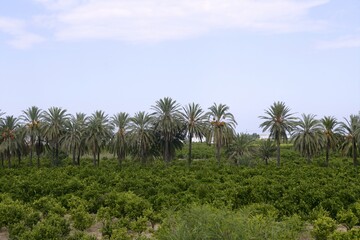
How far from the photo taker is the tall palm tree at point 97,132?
58031mm

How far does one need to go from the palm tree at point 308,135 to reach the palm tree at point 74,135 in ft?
96.4

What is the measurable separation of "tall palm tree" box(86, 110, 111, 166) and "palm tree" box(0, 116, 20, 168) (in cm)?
997

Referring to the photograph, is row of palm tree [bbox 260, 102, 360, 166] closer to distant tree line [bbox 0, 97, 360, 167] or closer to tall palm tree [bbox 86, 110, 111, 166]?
distant tree line [bbox 0, 97, 360, 167]

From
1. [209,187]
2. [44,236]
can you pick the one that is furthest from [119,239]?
[209,187]

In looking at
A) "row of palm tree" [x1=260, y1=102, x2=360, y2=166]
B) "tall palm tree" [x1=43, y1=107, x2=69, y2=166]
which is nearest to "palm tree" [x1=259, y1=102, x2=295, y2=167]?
"row of palm tree" [x1=260, y1=102, x2=360, y2=166]

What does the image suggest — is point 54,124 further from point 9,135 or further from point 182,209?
point 182,209

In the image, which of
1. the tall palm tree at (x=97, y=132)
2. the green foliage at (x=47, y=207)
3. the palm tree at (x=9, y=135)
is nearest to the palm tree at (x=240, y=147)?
the tall palm tree at (x=97, y=132)

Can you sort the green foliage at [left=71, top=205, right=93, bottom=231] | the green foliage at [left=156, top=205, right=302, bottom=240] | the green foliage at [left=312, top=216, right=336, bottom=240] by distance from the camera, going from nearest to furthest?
the green foliage at [left=156, top=205, right=302, bottom=240], the green foliage at [left=312, top=216, right=336, bottom=240], the green foliage at [left=71, top=205, right=93, bottom=231]

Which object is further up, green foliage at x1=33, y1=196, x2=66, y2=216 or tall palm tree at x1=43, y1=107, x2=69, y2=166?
tall palm tree at x1=43, y1=107, x2=69, y2=166

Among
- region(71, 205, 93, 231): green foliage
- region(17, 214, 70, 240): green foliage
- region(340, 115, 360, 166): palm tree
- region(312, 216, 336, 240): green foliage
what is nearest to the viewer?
region(17, 214, 70, 240): green foliage

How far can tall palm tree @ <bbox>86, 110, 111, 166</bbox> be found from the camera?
5803cm

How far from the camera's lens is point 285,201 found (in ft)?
88.7

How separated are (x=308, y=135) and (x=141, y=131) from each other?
22457mm

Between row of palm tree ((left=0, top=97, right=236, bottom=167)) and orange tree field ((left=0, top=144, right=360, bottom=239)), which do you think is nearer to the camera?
orange tree field ((left=0, top=144, right=360, bottom=239))
